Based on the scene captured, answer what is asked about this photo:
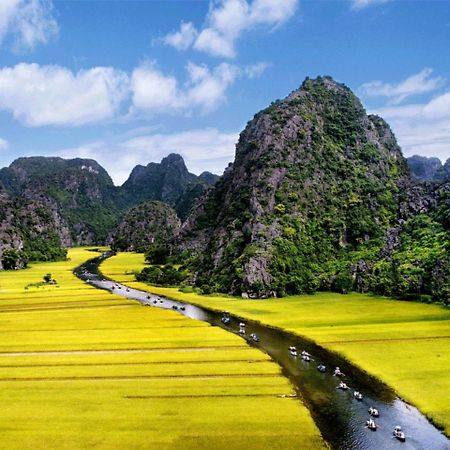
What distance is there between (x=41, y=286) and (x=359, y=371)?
4307 inches

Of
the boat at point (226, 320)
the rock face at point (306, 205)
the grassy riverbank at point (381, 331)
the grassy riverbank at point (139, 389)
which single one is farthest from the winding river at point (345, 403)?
the rock face at point (306, 205)

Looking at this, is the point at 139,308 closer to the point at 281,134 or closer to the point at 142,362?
the point at 142,362

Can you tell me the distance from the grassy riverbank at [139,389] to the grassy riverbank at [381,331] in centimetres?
1232

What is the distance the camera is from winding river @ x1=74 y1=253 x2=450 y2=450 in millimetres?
41188

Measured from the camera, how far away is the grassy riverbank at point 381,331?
52.8m

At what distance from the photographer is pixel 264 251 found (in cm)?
12988

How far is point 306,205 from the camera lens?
151750 mm

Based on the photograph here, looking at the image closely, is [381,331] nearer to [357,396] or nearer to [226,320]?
[226,320]

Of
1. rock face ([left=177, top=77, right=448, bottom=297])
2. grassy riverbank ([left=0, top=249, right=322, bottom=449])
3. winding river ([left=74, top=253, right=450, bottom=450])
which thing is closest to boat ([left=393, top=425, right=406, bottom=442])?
winding river ([left=74, top=253, right=450, bottom=450])

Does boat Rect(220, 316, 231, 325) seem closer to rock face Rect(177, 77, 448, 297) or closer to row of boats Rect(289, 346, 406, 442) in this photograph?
row of boats Rect(289, 346, 406, 442)

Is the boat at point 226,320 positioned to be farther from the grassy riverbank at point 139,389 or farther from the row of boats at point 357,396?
the row of boats at point 357,396

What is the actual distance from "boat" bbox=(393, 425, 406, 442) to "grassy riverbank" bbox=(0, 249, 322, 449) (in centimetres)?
684

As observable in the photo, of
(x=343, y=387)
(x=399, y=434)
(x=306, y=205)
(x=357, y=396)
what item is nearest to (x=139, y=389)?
(x=343, y=387)

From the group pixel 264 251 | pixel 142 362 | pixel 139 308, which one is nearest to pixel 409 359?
pixel 142 362
